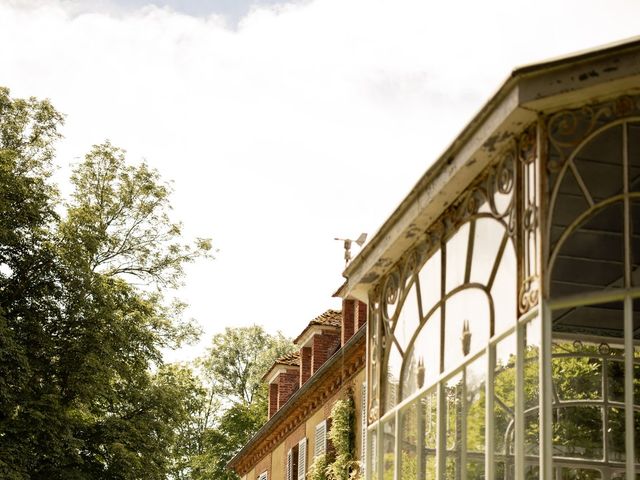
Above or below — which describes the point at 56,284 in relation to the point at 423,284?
above

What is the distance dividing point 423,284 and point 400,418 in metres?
1.26

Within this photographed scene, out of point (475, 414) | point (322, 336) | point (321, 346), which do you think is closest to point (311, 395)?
point (321, 346)

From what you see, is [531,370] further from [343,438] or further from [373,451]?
[343,438]

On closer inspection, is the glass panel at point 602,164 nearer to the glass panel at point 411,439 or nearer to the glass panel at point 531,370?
the glass panel at point 531,370

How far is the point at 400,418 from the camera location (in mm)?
11445

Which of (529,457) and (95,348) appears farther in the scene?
(95,348)

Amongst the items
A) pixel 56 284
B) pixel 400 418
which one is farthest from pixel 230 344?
pixel 400 418

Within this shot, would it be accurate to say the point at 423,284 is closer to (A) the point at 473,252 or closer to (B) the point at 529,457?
(A) the point at 473,252

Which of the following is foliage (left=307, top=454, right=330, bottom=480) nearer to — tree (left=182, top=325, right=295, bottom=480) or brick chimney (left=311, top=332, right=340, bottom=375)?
brick chimney (left=311, top=332, right=340, bottom=375)

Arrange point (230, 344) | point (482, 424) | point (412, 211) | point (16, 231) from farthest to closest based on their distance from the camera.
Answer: point (230, 344), point (16, 231), point (412, 211), point (482, 424)

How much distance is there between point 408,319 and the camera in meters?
11.4

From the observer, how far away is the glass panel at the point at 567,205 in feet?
29.1

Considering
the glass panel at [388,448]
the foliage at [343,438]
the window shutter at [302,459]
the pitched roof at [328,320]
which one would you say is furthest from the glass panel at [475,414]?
the pitched roof at [328,320]

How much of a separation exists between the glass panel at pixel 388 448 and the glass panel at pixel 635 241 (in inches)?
101
